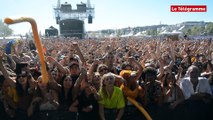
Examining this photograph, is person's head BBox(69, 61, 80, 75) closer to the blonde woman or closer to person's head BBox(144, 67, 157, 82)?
the blonde woman

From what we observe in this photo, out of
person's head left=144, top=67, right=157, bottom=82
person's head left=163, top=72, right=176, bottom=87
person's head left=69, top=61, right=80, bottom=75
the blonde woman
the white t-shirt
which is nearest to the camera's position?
the blonde woman

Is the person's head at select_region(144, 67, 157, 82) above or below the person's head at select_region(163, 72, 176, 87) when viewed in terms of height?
above

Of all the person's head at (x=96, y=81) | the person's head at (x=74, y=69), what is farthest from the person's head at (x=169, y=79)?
the person's head at (x=74, y=69)

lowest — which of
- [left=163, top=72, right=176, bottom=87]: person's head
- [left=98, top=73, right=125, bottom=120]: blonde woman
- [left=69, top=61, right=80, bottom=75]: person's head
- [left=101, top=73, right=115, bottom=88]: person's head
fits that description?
[left=98, top=73, right=125, bottom=120]: blonde woman

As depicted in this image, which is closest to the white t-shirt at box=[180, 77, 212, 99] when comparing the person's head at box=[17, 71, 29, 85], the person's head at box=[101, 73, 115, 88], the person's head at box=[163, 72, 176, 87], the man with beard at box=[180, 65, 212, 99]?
the man with beard at box=[180, 65, 212, 99]

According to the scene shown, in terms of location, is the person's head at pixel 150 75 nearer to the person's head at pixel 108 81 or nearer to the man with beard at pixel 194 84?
the man with beard at pixel 194 84

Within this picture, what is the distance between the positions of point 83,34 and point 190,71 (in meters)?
33.5

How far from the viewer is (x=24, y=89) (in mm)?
5301

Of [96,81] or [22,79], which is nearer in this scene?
[22,79]

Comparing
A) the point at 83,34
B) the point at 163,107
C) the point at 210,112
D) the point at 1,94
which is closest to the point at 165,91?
the point at 163,107

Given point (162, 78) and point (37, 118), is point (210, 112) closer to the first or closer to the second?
point (162, 78)

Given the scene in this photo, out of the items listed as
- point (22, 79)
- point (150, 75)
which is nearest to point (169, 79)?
point (150, 75)

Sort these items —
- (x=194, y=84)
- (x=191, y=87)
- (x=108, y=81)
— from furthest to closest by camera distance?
(x=194, y=84) → (x=191, y=87) → (x=108, y=81)

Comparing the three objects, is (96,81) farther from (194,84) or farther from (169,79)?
(194,84)
